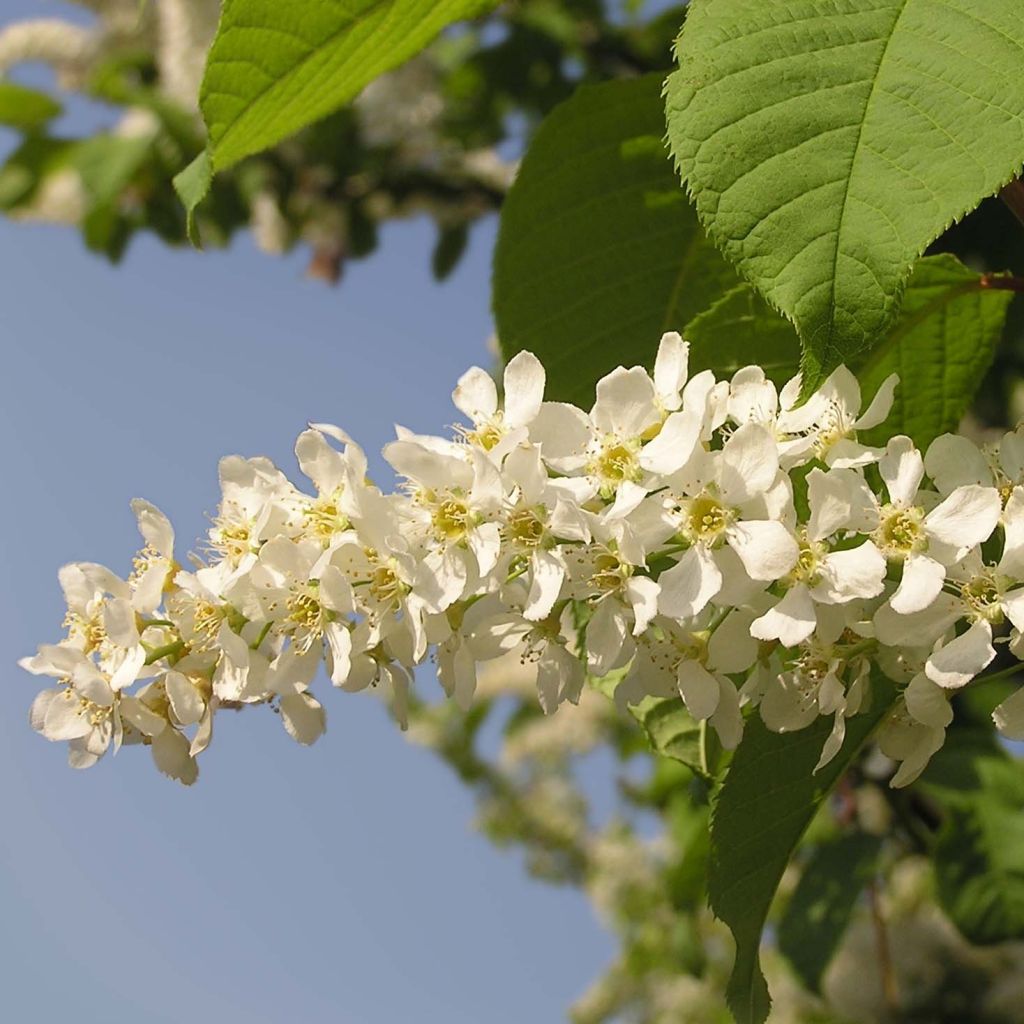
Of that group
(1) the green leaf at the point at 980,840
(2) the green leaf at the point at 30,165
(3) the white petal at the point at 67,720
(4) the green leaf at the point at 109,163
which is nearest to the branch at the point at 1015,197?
(3) the white petal at the point at 67,720

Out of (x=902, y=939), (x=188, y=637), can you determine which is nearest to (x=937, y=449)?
(x=188, y=637)

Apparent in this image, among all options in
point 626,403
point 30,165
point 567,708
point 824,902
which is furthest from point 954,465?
point 567,708

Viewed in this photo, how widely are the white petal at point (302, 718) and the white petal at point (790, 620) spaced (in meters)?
0.40

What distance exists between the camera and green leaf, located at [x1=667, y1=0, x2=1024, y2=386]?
2.94 ft

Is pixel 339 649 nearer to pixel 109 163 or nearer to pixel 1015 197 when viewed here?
pixel 1015 197

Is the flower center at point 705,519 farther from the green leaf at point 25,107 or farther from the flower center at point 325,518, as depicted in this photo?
the green leaf at point 25,107

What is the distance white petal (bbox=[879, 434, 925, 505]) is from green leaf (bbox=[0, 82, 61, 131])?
12.5 ft

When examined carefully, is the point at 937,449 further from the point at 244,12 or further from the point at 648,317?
the point at 244,12

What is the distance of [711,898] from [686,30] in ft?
2.57

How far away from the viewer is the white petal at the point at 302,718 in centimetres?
110

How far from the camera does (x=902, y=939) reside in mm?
3254

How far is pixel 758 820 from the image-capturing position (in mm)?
1212

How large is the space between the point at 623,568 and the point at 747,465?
0.12 m

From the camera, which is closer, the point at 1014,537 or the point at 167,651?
the point at 1014,537
